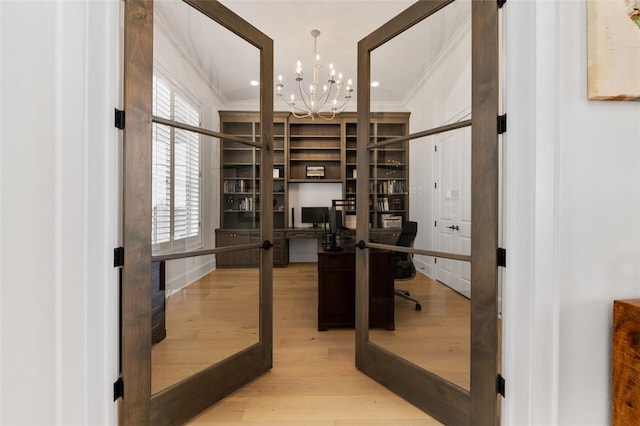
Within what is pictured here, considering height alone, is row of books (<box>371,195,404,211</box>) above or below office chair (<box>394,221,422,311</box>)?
above

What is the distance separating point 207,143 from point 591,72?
→ 1.84 m

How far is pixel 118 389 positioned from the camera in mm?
1191

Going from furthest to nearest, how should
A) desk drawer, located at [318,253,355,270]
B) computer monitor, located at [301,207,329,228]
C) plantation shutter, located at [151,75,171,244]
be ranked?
computer monitor, located at [301,207,329,228]
desk drawer, located at [318,253,355,270]
plantation shutter, located at [151,75,171,244]

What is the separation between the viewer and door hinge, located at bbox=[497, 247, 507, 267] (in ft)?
3.84

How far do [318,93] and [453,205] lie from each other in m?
3.97

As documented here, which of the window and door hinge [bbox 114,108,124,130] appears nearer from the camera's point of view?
door hinge [bbox 114,108,124,130]

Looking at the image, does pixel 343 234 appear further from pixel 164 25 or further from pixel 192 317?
pixel 164 25

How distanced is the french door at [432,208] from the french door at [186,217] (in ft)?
2.26

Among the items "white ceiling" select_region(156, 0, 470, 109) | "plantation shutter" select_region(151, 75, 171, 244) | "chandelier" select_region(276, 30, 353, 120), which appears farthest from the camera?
"chandelier" select_region(276, 30, 353, 120)

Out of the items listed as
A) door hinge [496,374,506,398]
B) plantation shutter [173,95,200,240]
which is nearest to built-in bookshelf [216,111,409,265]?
plantation shutter [173,95,200,240]

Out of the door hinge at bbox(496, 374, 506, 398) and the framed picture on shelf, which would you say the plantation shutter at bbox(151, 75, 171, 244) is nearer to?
the door hinge at bbox(496, 374, 506, 398)

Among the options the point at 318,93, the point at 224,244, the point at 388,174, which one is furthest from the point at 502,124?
the point at 318,93

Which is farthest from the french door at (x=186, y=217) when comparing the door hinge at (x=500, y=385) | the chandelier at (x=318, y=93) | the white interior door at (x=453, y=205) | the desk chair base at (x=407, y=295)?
the chandelier at (x=318, y=93)

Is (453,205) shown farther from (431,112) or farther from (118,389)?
(118,389)
